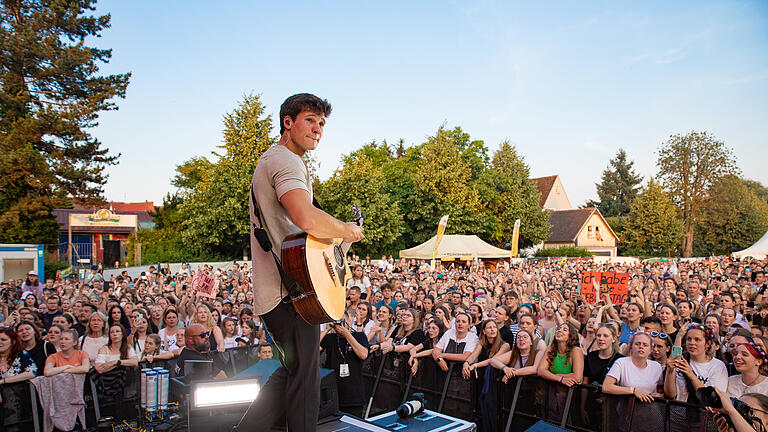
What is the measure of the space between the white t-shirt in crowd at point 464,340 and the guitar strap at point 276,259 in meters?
5.52

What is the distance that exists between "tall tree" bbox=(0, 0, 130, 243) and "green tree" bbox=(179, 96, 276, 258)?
5553 mm

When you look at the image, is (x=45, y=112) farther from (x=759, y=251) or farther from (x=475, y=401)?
(x=759, y=251)

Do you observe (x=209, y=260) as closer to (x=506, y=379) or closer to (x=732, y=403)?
(x=506, y=379)

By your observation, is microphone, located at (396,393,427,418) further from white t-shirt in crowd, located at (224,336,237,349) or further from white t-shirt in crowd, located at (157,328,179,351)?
white t-shirt in crowd, located at (157,328,179,351)

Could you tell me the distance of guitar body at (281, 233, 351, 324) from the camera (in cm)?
179

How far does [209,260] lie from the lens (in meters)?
30.2

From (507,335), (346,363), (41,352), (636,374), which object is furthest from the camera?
(507,335)

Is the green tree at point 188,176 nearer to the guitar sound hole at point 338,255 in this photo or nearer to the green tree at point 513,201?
the green tree at point 513,201

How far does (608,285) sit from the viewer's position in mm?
10234

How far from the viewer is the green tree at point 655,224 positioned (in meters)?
50.9

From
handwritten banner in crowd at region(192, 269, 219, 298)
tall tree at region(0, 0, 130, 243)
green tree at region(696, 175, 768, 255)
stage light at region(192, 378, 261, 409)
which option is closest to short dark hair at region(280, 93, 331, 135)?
stage light at region(192, 378, 261, 409)

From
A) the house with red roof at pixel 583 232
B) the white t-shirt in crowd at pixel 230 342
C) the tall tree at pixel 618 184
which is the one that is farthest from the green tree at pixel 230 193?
the tall tree at pixel 618 184

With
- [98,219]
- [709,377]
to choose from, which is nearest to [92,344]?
[709,377]

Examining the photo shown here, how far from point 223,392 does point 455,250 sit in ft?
89.5
